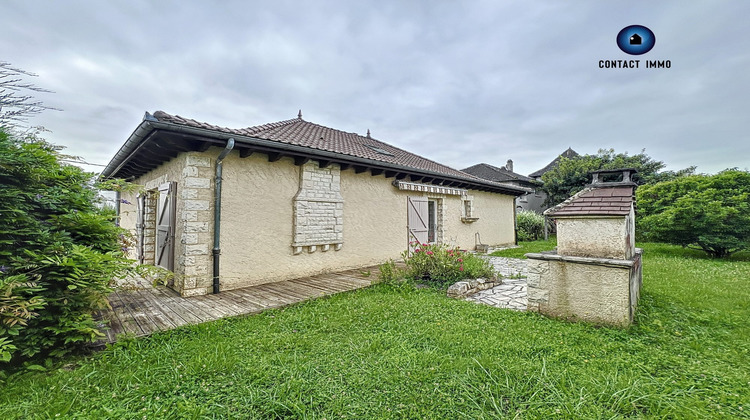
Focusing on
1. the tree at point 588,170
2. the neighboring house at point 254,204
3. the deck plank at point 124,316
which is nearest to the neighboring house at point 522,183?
the tree at point 588,170

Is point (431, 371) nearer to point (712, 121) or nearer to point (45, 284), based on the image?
point (45, 284)

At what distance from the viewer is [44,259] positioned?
2.28 meters

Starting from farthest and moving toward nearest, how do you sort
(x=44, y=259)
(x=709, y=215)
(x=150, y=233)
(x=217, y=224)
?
(x=709, y=215) < (x=150, y=233) < (x=217, y=224) < (x=44, y=259)

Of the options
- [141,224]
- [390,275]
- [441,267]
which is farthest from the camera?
[141,224]

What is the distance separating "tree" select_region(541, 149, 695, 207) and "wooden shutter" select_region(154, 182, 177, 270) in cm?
1912

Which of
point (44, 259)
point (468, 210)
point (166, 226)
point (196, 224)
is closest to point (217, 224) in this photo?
point (196, 224)

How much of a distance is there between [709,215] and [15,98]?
14486 millimetres

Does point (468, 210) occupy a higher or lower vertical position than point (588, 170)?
lower

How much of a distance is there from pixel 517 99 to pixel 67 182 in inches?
489

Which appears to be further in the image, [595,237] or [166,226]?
[166,226]

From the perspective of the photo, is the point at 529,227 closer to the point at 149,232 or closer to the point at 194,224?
the point at 194,224

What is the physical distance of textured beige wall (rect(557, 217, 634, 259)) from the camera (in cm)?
Answer: 305

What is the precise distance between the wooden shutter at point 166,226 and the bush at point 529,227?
14531 mm

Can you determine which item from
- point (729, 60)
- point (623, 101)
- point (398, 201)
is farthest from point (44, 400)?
point (623, 101)
